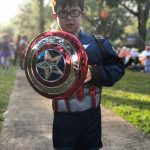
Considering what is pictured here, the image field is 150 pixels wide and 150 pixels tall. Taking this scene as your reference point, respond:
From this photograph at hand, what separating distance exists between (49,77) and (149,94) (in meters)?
9.84

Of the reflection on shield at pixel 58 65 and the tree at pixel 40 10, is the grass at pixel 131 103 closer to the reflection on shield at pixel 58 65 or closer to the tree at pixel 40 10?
the reflection on shield at pixel 58 65

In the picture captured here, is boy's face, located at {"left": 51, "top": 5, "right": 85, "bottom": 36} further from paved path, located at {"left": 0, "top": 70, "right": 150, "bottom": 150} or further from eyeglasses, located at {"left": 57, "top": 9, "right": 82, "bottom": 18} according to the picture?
paved path, located at {"left": 0, "top": 70, "right": 150, "bottom": 150}

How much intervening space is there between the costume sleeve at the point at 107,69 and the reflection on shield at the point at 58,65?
0.12m

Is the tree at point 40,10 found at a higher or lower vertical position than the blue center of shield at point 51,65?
lower

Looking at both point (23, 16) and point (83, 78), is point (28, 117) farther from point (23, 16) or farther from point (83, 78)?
point (23, 16)

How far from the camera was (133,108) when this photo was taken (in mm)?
9758

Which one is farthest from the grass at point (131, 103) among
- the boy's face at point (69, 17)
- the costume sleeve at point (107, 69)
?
the boy's face at point (69, 17)

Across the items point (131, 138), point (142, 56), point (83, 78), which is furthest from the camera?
point (142, 56)

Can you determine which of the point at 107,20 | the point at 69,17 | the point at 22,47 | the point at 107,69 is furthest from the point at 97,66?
the point at 107,20

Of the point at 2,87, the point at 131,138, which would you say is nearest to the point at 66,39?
the point at 131,138

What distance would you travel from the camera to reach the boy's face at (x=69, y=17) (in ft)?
11.0

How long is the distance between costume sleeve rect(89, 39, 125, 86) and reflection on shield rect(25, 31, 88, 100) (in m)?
0.12

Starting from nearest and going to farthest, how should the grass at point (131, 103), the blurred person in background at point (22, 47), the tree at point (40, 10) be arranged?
the grass at point (131, 103)
the blurred person in background at point (22, 47)
the tree at point (40, 10)

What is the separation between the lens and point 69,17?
10.9 ft
